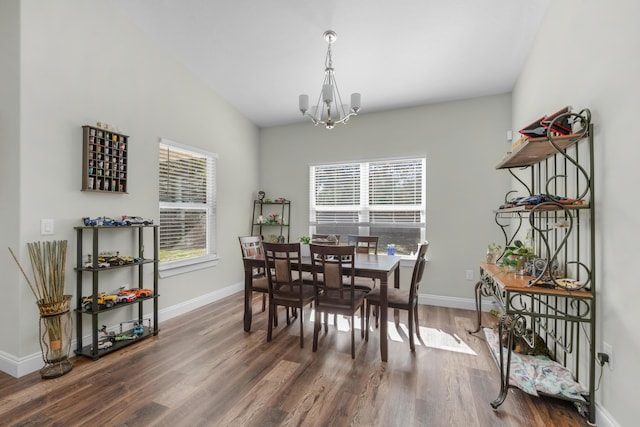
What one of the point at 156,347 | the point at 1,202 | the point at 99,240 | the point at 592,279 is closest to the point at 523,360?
the point at 592,279

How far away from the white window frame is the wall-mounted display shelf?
1.81 ft

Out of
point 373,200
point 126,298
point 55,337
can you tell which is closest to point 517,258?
point 373,200

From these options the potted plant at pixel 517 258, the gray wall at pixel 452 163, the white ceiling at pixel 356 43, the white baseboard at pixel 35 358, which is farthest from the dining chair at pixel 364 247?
the white baseboard at pixel 35 358

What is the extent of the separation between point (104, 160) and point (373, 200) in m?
3.37

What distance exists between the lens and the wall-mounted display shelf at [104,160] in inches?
103

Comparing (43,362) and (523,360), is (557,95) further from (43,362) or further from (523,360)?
(43,362)

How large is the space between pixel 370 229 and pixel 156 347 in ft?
10.2

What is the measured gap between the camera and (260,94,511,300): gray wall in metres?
3.81

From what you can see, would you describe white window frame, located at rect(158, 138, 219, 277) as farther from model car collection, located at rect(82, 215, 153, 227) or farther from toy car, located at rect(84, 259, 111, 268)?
toy car, located at rect(84, 259, 111, 268)

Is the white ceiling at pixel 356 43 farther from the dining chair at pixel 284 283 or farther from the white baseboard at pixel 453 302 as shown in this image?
the white baseboard at pixel 453 302

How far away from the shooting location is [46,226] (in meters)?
2.41

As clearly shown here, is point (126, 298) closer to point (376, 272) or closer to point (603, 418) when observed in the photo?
point (376, 272)

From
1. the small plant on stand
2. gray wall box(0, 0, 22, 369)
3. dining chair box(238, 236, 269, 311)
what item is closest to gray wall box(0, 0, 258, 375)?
gray wall box(0, 0, 22, 369)

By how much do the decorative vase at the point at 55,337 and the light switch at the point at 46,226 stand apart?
1.80ft
